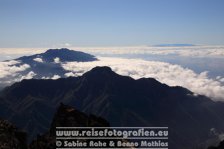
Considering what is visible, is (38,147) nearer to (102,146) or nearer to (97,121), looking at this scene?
(102,146)

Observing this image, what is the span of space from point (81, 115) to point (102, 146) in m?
35.6

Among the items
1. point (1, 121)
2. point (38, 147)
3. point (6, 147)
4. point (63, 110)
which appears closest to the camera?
point (6, 147)

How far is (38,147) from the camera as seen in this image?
12088 centimetres

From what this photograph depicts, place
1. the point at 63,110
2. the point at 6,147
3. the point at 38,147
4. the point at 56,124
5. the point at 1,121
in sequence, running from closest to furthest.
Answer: the point at 6,147 → the point at 1,121 → the point at 38,147 → the point at 56,124 → the point at 63,110

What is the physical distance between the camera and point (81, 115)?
15600 cm

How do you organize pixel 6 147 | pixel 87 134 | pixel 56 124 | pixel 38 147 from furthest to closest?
pixel 56 124 → pixel 87 134 → pixel 38 147 → pixel 6 147

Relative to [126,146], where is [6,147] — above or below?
above

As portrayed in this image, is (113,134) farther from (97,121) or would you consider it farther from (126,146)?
(97,121)

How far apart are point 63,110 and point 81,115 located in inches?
606

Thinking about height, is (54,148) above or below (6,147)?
below

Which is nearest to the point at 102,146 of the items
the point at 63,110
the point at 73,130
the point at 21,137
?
the point at 73,130

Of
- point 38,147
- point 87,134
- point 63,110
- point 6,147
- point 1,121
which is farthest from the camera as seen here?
point 63,110

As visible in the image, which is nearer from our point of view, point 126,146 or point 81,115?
point 126,146

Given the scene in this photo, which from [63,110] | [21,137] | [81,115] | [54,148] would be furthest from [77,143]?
[63,110]
